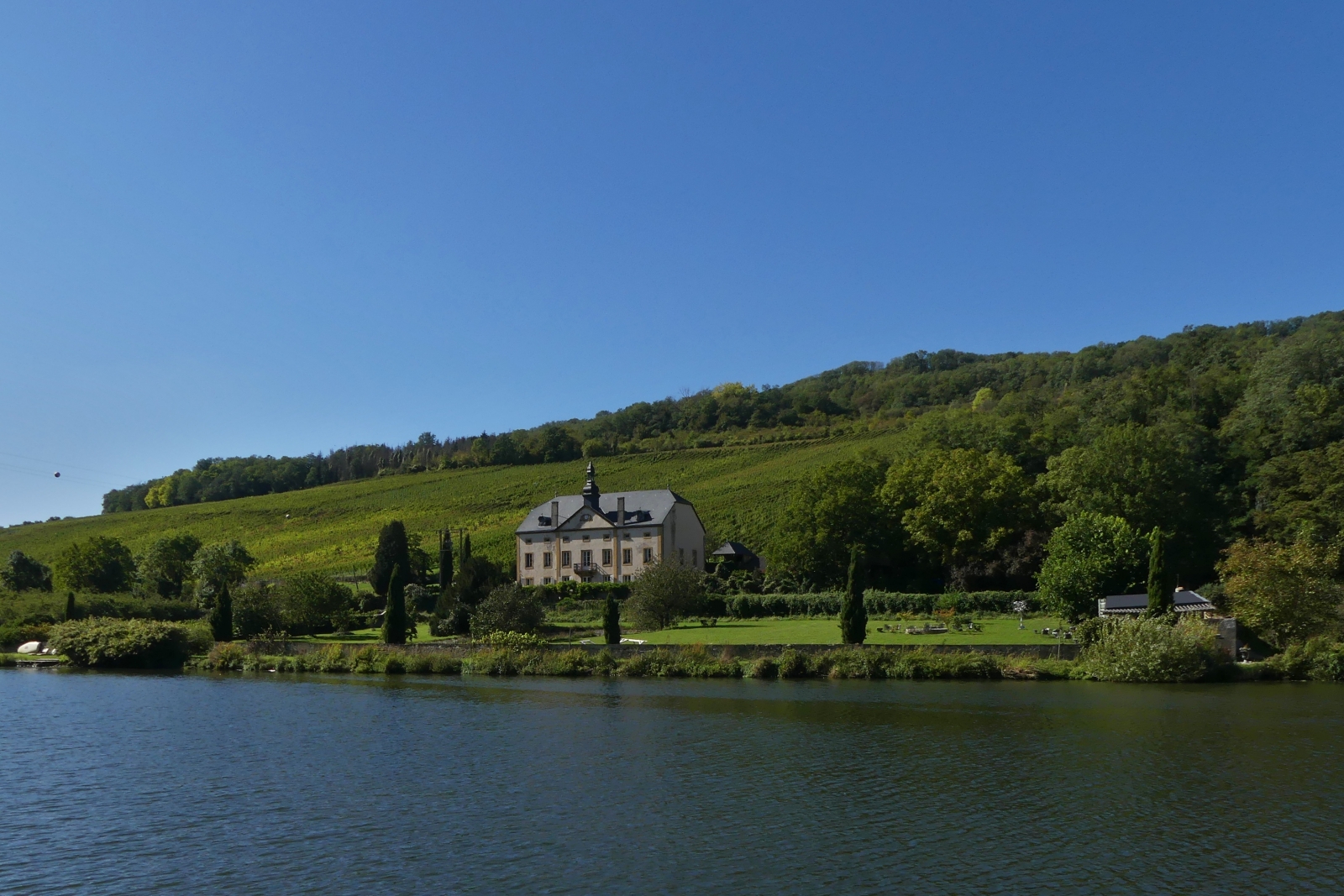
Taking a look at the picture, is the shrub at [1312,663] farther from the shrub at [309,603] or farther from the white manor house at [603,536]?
the white manor house at [603,536]

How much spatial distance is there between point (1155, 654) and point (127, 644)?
47700 millimetres

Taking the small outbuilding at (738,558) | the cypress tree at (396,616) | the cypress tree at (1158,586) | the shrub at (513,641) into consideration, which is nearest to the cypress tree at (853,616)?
the cypress tree at (1158,586)

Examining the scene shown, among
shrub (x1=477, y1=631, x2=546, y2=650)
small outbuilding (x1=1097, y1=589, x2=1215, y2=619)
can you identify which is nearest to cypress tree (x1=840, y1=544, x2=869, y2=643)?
small outbuilding (x1=1097, y1=589, x2=1215, y2=619)

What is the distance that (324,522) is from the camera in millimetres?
112562

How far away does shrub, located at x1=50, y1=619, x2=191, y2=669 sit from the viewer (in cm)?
5269

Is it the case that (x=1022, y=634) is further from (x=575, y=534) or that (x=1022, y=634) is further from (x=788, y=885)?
(x=575, y=534)

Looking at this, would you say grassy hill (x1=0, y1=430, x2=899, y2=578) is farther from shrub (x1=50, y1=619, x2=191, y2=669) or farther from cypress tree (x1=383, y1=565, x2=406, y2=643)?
cypress tree (x1=383, y1=565, x2=406, y2=643)

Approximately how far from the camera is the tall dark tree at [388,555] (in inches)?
3076

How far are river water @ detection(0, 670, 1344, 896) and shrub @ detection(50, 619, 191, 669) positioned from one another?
1902 cm

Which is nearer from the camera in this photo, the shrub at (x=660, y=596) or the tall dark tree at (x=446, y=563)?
the shrub at (x=660, y=596)

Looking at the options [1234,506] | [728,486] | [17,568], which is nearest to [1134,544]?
[1234,506]

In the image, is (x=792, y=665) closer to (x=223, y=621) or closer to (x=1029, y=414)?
(x=223, y=621)

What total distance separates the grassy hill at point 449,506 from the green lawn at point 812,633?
3181cm

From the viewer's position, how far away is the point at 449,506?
11238 centimetres
